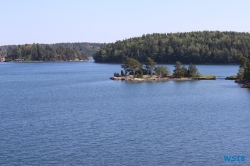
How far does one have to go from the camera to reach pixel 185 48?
512ft

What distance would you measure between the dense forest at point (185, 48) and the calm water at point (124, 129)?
90655 millimetres

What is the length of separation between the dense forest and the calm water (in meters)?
90.7

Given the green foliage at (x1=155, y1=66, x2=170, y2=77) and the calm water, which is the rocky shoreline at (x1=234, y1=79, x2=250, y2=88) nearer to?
the calm water

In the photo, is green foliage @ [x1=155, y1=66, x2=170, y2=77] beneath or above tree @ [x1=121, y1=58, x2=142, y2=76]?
beneath

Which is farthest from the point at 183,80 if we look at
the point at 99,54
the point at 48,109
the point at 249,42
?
the point at 99,54

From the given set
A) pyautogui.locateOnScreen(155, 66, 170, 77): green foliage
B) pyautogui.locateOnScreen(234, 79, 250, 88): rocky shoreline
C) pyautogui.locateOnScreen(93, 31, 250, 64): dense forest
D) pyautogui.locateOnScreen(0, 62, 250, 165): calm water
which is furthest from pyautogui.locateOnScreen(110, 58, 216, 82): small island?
pyautogui.locateOnScreen(93, 31, 250, 64): dense forest

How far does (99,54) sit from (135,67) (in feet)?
340

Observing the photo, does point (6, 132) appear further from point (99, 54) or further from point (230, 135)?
point (99, 54)

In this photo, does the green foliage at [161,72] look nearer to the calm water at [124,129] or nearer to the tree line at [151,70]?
the tree line at [151,70]

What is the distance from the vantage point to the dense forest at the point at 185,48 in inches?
5945

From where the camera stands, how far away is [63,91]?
6856 centimetres

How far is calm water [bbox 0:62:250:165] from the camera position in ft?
95.0

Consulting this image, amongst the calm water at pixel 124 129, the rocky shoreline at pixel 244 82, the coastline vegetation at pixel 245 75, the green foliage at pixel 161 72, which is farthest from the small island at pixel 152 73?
the calm water at pixel 124 129

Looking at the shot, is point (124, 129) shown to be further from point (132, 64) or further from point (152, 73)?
point (152, 73)
